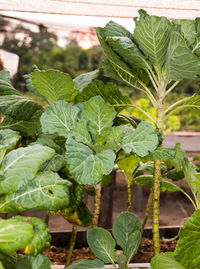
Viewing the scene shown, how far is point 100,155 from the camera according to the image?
2.36 feet

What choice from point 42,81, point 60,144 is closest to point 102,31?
point 42,81

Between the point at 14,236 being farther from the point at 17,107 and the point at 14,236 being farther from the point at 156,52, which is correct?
the point at 156,52

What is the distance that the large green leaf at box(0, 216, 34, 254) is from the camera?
55 centimetres

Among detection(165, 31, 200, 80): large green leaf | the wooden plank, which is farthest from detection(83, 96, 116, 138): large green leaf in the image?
the wooden plank

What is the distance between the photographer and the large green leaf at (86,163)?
657mm

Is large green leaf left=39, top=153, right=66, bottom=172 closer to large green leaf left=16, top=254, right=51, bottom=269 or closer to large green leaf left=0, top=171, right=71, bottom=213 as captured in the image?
large green leaf left=0, top=171, right=71, bottom=213

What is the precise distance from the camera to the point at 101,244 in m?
0.86

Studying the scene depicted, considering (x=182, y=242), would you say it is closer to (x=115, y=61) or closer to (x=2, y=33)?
(x=115, y=61)

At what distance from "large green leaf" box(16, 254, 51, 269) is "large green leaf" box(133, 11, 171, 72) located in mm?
610

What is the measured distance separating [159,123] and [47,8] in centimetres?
56

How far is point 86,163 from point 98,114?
16 centimetres

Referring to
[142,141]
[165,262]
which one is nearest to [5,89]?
[142,141]

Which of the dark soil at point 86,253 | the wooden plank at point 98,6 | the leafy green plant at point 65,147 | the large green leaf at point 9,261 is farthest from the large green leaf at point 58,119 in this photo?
the dark soil at point 86,253

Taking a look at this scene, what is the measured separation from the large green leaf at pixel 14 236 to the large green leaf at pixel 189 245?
0.36 meters
